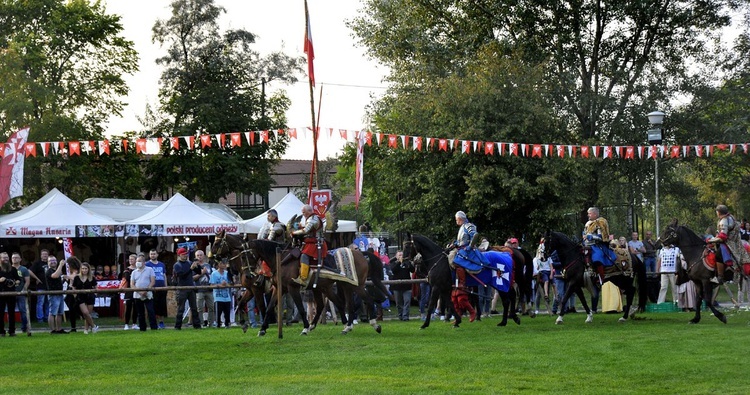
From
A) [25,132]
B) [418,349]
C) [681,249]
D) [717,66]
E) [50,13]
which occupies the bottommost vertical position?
[418,349]

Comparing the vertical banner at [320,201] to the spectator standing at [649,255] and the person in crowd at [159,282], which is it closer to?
the person in crowd at [159,282]

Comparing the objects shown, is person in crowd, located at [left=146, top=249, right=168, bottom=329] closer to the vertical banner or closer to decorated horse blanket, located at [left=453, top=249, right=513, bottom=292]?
the vertical banner

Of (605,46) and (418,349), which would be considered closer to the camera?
(418,349)

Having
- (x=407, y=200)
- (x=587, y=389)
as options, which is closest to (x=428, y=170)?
(x=407, y=200)

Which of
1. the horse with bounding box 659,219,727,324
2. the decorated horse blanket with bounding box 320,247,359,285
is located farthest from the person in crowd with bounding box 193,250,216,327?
the horse with bounding box 659,219,727,324

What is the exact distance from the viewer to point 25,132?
73.4ft

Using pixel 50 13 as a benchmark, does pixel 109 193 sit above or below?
below

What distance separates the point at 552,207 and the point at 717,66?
1030 cm

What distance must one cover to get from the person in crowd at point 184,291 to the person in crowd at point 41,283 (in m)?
3.05

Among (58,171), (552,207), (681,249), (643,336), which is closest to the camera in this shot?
(643,336)

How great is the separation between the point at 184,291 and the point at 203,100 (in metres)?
26.8

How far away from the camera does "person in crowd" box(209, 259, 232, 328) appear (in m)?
23.7

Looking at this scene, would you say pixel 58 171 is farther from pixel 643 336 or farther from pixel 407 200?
pixel 643 336

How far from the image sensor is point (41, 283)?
24297mm
